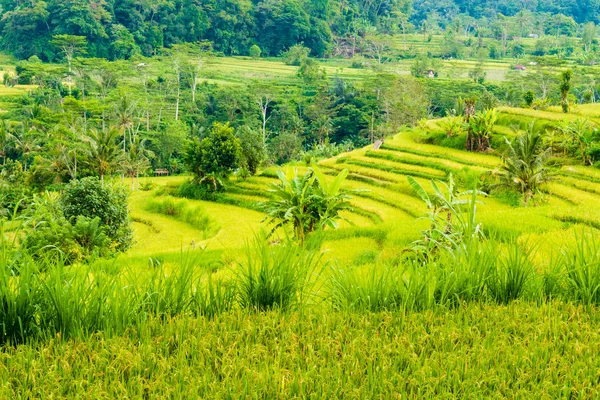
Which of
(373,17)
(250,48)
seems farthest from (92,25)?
(373,17)

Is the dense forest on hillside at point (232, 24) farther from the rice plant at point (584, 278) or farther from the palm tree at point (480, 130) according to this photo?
the rice plant at point (584, 278)

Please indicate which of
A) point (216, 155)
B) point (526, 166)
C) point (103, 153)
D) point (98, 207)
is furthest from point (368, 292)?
point (103, 153)

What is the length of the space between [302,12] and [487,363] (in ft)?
285

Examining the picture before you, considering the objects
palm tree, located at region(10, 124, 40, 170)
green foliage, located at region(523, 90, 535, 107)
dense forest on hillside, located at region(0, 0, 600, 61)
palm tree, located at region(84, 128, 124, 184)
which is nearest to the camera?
green foliage, located at region(523, 90, 535, 107)

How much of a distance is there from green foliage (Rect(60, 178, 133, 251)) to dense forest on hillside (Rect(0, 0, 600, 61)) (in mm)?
56913

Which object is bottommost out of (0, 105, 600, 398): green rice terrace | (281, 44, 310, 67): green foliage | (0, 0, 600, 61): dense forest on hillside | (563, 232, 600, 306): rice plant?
(0, 105, 600, 398): green rice terrace

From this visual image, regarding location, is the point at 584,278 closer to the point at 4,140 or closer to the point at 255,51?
the point at 4,140

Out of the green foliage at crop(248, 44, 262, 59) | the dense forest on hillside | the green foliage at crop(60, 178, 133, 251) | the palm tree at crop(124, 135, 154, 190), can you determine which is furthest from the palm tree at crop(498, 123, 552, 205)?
the green foliage at crop(248, 44, 262, 59)

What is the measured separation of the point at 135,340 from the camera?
7.95 ft

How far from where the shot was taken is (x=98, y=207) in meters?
16.5

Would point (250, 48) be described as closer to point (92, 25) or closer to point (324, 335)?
point (92, 25)

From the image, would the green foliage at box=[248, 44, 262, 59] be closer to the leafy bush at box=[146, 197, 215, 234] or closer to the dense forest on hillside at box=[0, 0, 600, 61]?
the dense forest on hillside at box=[0, 0, 600, 61]

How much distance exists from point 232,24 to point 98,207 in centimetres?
6873

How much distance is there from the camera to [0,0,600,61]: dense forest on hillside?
68.5 meters
